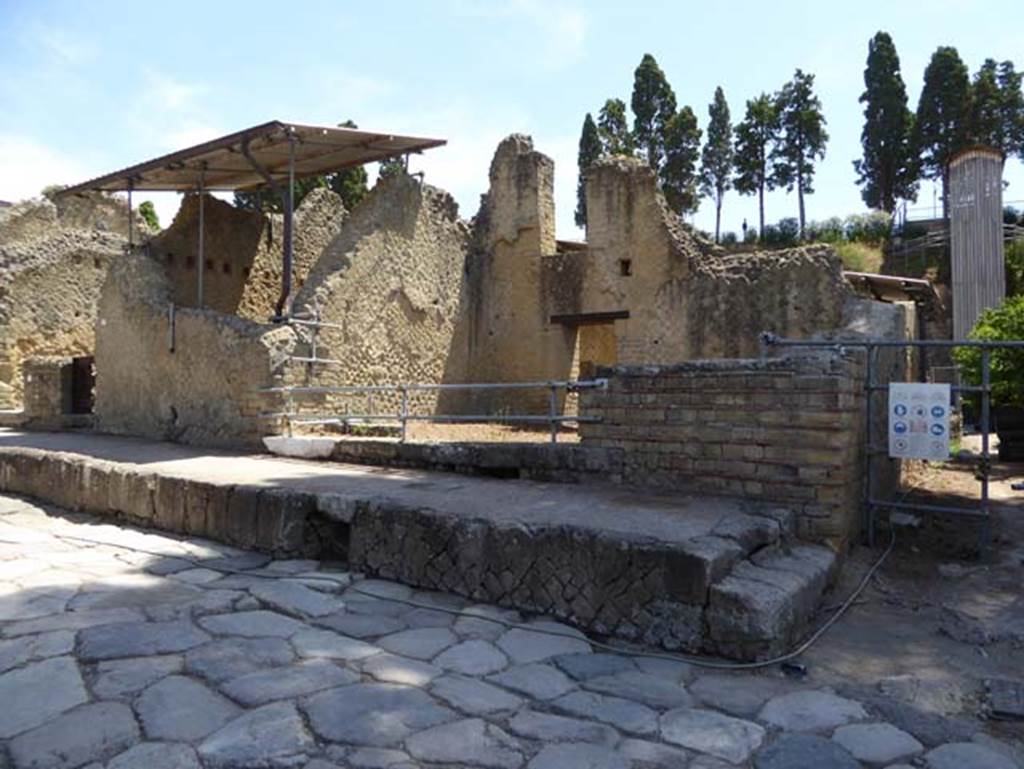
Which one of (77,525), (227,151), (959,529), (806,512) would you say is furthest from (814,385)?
(227,151)

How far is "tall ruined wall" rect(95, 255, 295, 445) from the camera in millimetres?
9125

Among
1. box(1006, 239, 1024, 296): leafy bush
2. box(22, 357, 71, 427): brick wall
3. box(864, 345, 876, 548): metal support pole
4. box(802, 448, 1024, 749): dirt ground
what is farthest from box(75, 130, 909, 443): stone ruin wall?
box(1006, 239, 1024, 296): leafy bush

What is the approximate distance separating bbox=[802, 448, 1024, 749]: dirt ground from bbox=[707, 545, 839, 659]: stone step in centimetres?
19

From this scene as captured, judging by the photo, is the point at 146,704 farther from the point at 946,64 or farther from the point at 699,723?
the point at 946,64

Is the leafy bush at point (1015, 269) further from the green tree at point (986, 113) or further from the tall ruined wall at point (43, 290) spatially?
the tall ruined wall at point (43, 290)

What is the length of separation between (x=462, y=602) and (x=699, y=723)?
1.78m

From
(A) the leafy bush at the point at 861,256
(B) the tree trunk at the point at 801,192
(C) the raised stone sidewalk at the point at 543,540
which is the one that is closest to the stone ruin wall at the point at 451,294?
(C) the raised stone sidewalk at the point at 543,540

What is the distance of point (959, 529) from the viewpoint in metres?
5.70

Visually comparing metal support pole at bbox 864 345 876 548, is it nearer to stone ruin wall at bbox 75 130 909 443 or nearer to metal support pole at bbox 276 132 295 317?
stone ruin wall at bbox 75 130 909 443

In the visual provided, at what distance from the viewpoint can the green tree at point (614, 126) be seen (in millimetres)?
37156

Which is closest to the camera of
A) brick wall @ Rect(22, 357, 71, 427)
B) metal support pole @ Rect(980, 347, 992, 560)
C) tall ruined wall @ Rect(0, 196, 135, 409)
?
metal support pole @ Rect(980, 347, 992, 560)

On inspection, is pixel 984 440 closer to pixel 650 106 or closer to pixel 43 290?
pixel 43 290

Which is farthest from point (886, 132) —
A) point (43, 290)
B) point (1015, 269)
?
point (43, 290)

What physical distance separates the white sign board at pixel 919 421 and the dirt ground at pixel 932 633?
802 millimetres
